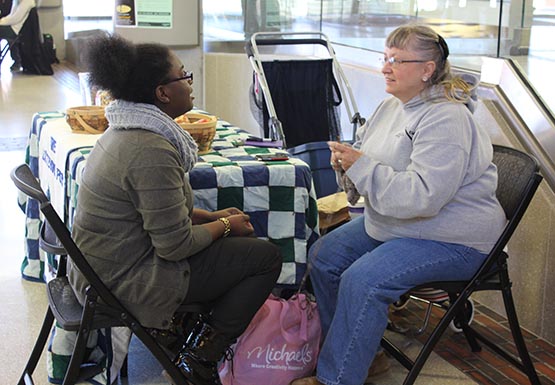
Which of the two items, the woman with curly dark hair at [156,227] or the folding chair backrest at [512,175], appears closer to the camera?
the woman with curly dark hair at [156,227]

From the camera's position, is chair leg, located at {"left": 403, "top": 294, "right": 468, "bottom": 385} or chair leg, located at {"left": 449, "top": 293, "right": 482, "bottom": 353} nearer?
chair leg, located at {"left": 403, "top": 294, "right": 468, "bottom": 385}

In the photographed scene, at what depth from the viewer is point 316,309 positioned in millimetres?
2738

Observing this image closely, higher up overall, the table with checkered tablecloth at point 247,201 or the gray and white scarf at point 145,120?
the gray and white scarf at point 145,120

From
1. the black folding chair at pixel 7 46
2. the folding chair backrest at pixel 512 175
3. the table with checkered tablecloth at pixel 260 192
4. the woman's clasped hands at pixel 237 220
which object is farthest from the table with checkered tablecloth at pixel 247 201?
the black folding chair at pixel 7 46

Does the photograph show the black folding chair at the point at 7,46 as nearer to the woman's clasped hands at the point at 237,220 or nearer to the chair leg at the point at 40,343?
the chair leg at the point at 40,343

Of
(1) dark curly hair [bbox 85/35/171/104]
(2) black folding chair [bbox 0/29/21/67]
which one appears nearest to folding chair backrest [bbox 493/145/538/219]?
(1) dark curly hair [bbox 85/35/171/104]

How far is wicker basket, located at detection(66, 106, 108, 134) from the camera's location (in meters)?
3.14

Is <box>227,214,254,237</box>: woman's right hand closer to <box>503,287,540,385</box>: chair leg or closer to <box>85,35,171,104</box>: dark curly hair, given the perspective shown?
<box>85,35,171,104</box>: dark curly hair

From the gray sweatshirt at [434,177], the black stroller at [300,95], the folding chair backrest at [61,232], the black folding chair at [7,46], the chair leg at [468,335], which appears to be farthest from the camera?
the black folding chair at [7,46]

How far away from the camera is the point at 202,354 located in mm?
2447

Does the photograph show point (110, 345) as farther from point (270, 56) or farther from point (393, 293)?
point (270, 56)

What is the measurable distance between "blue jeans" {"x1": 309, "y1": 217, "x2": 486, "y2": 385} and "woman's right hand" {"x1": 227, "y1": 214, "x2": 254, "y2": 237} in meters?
0.34

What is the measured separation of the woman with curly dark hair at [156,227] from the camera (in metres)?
2.19

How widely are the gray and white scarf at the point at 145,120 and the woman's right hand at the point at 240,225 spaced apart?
280 mm
